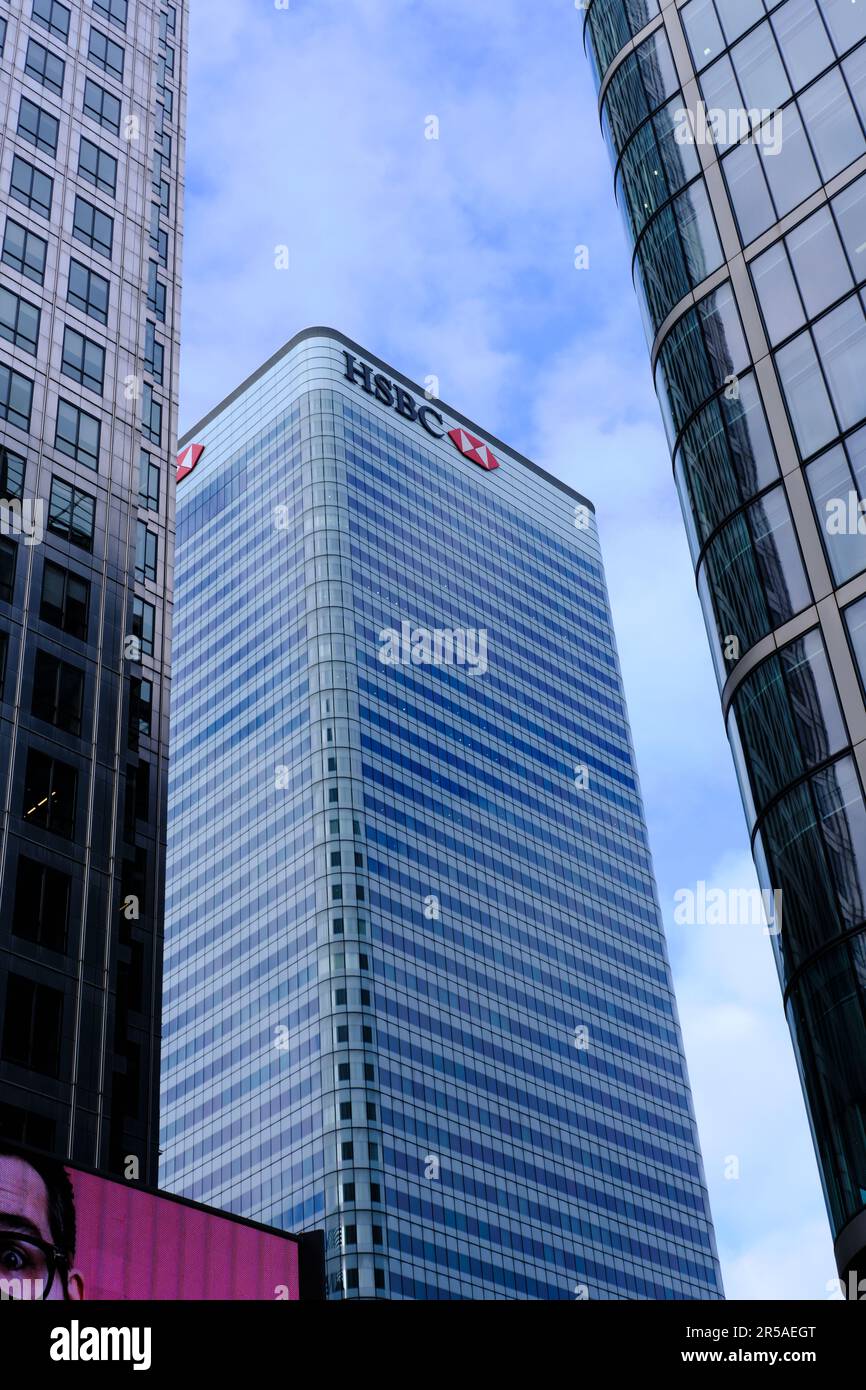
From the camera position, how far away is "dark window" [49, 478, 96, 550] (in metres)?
56.4

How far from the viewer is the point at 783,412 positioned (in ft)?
116

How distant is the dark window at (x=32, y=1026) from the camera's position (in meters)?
46.3

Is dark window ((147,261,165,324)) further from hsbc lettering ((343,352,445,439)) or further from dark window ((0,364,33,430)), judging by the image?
hsbc lettering ((343,352,445,439))

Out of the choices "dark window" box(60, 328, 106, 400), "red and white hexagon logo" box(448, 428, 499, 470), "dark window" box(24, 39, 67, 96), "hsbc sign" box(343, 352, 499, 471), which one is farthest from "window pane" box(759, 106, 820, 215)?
"red and white hexagon logo" box(448, 428, 499, 470)

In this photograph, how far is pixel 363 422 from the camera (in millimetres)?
163000

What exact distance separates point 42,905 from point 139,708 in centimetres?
1063

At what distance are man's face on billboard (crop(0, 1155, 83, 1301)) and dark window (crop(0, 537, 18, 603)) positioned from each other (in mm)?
21941

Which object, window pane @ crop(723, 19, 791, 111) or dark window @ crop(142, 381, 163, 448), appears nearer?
window pane @ crop(723, 19, 791, 111)

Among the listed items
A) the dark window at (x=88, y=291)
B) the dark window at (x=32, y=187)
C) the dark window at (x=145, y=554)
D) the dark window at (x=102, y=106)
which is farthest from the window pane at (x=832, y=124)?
the dark window at (x=102, y=106)

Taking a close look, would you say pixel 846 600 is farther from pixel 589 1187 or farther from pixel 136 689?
pixel 589 1187

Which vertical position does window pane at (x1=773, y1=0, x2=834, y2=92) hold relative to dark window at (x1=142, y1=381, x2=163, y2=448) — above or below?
below

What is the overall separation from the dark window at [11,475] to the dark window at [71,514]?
1.39 meters

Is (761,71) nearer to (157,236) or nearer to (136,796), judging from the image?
(136,796)

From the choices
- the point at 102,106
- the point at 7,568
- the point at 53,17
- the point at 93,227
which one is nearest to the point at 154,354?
the point at 93,227
